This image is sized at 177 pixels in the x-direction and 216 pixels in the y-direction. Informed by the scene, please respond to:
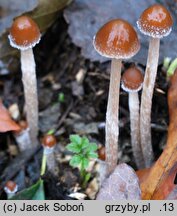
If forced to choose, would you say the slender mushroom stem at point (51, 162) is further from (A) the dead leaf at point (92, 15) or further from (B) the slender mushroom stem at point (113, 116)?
(A) the dead leaf at point (92, 15)

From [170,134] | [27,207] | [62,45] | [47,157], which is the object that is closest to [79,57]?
[62,45]

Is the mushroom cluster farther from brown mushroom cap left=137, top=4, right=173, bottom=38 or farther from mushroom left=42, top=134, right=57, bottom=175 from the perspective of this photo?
mushroom left=42, top=134, right=57, bottom=175

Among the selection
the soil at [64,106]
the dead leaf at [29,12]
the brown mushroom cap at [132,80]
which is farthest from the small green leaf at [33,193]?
the dead leaf at [29,12]

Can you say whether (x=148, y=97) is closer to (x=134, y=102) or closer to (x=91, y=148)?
(x=134, y=102)

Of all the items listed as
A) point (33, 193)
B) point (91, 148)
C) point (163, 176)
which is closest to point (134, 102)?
point (91, 148)

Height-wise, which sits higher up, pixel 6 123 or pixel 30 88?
pixel 30 88
